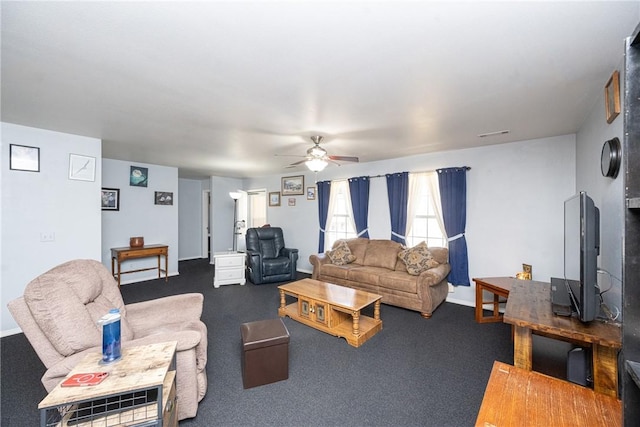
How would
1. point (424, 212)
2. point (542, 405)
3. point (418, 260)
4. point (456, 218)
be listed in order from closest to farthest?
point (542, 405)
point (418, 260)
point (456, 218)
point (424, 212)

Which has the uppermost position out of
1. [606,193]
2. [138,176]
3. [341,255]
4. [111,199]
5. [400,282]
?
[138,176]

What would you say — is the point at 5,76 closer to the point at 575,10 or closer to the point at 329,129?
the point at 329,129

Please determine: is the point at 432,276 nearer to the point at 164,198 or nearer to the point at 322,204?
the point at 322,204

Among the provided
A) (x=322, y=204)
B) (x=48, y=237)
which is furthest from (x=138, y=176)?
(x=322, y=204)

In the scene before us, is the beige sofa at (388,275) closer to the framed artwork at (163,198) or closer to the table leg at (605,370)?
the table leg at (605,370)

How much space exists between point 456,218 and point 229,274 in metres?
4.14

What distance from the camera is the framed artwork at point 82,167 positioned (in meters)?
3.42

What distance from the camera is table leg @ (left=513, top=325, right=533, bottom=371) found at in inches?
61.3

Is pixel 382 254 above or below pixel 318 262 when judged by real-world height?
above

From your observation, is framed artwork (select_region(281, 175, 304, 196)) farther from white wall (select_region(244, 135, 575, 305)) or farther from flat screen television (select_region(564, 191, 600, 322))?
flat screen television (select_region(564, 191, 600, 322))

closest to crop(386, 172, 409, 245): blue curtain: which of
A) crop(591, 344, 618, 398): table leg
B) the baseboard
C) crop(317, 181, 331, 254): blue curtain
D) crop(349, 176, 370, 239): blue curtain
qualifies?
crop(349, 176, 370, 239): blue curtain

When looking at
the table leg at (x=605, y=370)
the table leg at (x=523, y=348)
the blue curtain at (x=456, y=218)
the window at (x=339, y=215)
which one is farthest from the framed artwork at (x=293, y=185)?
the table leg at (x=605, y=370)

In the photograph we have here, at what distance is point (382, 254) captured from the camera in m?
4.57

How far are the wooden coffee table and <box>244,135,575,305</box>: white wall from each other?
1.88 metres
